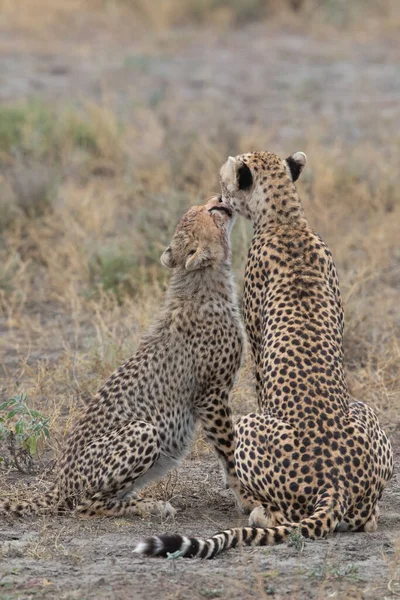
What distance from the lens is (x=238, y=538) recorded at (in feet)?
14.8

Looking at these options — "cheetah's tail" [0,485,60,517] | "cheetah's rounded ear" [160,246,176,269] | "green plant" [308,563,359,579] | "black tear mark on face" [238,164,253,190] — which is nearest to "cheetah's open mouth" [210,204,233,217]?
"black tear mark on face" [238,164,253,190]

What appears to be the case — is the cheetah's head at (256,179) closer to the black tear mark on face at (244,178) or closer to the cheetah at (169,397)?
the black tear mark on face at (244,178)

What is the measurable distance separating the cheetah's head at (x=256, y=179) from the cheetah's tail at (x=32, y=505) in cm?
148

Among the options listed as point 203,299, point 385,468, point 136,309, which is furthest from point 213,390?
point 136,309

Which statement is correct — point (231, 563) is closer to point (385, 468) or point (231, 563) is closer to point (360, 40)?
point (385, 468)

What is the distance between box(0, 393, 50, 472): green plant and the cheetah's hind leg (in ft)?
1.24

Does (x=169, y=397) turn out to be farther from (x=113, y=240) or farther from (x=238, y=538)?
(x=113, y=240)

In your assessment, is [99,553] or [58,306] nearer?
[99,553]

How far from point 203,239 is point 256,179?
35 cm

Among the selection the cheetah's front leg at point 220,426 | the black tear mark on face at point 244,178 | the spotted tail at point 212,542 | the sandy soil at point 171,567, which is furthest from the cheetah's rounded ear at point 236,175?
the spotted tail at point 212,542

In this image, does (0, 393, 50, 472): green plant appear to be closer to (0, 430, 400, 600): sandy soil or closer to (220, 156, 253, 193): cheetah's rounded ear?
(0, 430, 400, 600): sandy soil

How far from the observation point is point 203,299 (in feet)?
18.4

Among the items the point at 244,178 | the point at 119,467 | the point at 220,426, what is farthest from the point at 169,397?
the point at 244,178

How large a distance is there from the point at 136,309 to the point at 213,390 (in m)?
2.11
